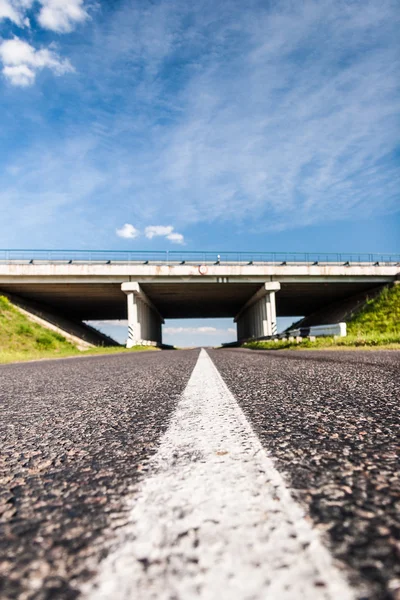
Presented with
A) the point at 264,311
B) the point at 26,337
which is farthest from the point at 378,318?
the point at 26,337

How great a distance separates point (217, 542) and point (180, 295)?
38.4 m

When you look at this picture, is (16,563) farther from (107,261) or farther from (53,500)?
(107,261)

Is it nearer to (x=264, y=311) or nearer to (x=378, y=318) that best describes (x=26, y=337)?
(x=264, y=311)

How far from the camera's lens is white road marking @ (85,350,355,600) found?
646 mm

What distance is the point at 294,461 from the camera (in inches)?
52.5

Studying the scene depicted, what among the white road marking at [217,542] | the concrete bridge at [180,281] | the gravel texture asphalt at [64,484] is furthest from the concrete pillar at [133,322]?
the white road marking at [217,542]

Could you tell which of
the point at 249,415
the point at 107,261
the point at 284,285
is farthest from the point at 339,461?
the point at 284,285

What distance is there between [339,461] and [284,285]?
34.3m

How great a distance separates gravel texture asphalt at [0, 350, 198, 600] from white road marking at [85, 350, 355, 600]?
73 millimetres

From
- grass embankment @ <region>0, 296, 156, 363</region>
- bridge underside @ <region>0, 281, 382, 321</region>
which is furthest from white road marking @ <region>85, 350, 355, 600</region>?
bridge underside @ <region>0, 281, 382, 321</region>

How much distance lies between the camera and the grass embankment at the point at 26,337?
24.2m

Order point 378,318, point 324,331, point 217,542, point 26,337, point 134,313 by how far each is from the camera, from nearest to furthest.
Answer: point 217,542
point 324,331
point 26,337
point 378,318
point 134,313

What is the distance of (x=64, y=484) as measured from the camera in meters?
1.24

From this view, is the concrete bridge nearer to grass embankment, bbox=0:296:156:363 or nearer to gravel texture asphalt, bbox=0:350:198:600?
grass embankment, bbox=0:296:156:363
